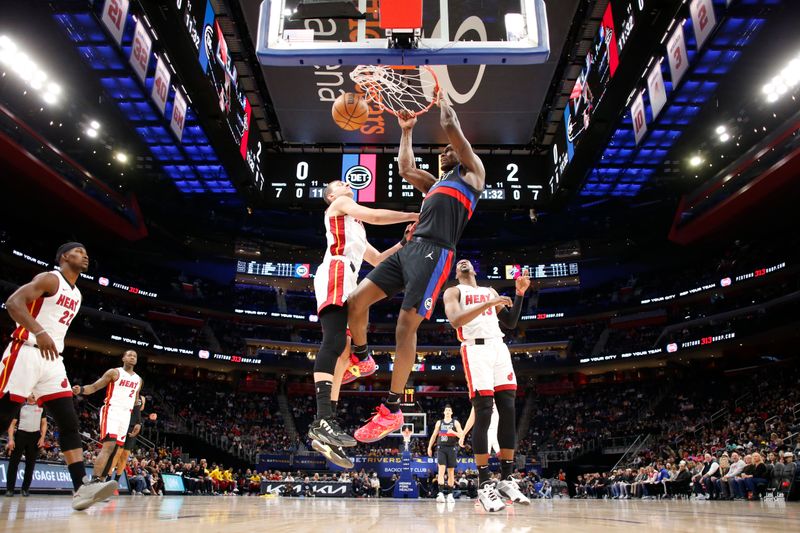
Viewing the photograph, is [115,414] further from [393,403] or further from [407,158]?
[407,158]

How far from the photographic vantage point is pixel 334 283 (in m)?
4.12

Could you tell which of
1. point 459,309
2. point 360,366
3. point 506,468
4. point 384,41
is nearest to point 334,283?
point 360,366

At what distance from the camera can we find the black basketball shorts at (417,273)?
388 cm

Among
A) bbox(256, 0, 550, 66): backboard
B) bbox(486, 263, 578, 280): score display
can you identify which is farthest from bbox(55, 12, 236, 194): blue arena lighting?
bbox(486, 263, 578, 280): score display

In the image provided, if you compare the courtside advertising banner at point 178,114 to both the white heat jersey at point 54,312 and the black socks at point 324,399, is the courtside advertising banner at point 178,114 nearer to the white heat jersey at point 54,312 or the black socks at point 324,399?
the white heat jersey at point 54,312

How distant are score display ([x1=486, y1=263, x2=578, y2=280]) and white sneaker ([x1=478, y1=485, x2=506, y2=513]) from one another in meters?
30.0

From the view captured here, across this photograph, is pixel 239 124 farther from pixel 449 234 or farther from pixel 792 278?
pixel 792 278

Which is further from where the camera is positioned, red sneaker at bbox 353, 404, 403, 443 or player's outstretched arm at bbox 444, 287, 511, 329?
player's outstretched arm at bbox 444, 287, 511, 329

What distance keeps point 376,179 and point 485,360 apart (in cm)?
992

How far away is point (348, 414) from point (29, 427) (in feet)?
83.1

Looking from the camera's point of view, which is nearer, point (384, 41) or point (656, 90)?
point (384, 41)

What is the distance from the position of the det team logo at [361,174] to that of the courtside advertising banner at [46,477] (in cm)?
834

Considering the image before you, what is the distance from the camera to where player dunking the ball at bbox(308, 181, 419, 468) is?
3.72m

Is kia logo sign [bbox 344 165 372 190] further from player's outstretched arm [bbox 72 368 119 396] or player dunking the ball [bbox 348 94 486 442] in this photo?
player dunking the ball [bbox 348 94 486 442]
